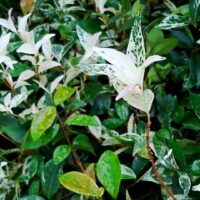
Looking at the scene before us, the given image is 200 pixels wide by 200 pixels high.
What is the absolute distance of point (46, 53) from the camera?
999 mm

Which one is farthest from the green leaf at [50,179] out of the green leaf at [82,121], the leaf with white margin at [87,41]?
the leaf with white margin at [87,41]

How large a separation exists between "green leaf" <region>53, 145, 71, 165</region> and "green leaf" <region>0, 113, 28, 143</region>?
123 millimetres

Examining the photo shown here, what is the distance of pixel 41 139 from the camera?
912 mm

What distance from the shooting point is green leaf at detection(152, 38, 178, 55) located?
3.26ft

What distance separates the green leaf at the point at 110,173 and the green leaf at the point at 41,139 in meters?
0.16

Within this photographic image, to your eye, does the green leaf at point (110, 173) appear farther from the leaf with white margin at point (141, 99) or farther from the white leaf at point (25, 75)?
the white leaf at point (25, 75)

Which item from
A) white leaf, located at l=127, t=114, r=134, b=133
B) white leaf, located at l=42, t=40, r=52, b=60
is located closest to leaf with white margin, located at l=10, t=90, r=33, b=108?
white leaf, located at l=42, t=40, r=52, b=60

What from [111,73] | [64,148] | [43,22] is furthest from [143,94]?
[43,22]

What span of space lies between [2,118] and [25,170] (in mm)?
129

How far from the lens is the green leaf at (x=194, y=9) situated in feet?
3.08

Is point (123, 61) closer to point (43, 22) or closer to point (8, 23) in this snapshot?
point (8, 23)

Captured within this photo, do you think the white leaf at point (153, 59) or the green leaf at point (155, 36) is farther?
the green leaf at point (155, 36)

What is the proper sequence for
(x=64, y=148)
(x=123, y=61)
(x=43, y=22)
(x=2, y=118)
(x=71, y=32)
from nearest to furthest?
(x=123, y=61), (x=64, y=148), (x=2, y=118), (x=71, y=32), (x=43, y=22)

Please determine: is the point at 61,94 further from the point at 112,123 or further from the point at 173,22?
the point at 173,22
